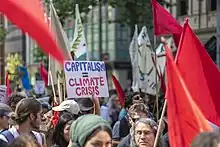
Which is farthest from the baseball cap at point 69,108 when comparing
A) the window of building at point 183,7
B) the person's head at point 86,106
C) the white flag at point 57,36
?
the window of building at point 183,7

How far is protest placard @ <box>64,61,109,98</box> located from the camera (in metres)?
8.24

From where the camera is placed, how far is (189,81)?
18.6 feet

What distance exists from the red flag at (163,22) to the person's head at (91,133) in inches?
195

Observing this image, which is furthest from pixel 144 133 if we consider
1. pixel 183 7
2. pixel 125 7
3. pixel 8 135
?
pixel 183 7

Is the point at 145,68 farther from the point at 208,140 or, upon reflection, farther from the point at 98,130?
the point at 208,140

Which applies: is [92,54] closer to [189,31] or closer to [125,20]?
[125,20]

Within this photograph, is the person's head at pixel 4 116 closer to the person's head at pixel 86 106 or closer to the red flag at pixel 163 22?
the person's head at pixel 86 106

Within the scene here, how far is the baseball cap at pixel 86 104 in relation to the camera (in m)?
8.02

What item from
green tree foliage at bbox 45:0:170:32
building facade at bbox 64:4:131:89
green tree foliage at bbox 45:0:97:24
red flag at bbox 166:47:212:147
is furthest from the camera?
building facade at bbox 64:4:131:89

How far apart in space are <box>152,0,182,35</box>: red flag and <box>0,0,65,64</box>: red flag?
5.13m

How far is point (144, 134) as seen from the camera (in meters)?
5.73

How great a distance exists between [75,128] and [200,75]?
88.5 inches

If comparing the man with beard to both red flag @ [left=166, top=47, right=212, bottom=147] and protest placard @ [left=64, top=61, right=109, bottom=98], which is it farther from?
protest placard @ [left=64, top=61, right=109, bottom=98]

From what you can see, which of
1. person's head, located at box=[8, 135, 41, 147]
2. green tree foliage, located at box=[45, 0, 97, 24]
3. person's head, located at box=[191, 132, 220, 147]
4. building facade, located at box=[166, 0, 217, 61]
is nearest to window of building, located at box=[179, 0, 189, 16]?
building facade, located at box=[166, 0, 217, 61]
